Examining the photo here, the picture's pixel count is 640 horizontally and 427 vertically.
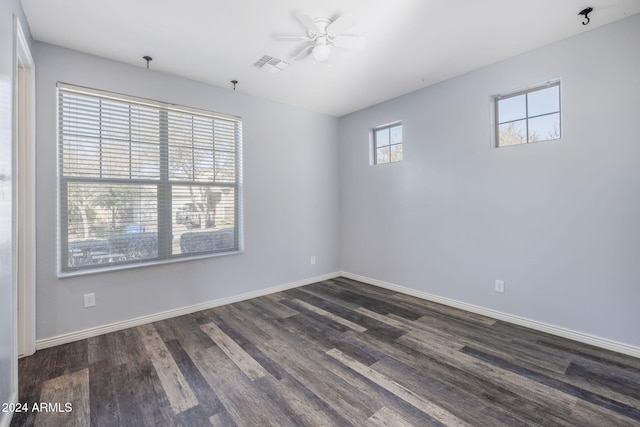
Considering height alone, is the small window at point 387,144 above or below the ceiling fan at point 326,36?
below

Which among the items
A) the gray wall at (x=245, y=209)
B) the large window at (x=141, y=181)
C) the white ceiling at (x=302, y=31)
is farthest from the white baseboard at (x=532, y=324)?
the white ceiling at (x=302, y=31)

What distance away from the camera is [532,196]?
2.78 m

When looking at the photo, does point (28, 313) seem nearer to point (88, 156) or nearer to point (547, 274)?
point (88, 156)

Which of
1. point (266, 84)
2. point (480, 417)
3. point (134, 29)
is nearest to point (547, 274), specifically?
point (480, 417)

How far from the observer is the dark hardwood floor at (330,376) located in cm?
168

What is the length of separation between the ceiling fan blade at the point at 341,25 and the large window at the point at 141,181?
5.87 feet

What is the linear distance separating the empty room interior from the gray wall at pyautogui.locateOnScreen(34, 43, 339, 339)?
0.03m

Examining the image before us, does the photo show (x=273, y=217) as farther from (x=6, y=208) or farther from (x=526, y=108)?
(x=526, y=108)

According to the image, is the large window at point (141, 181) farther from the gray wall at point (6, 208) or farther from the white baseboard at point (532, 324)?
the white baseboard at point (532, 324)

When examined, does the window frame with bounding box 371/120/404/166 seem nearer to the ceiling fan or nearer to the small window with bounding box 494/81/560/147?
the small window with bounding box 494/81/560/147

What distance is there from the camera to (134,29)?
2357 millimetres

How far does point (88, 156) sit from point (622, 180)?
181 inches

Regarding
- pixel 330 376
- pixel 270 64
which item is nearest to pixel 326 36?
pixel 270 64

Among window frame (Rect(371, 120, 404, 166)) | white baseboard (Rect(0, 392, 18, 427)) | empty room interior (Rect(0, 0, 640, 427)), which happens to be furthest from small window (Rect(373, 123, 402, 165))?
white baseboard (Rect(0, 392, 18, 427))
